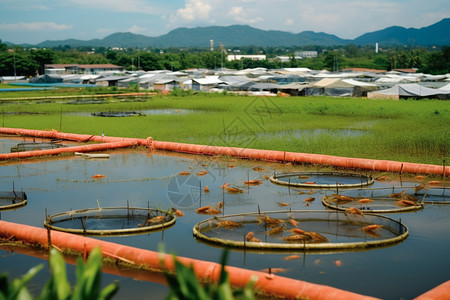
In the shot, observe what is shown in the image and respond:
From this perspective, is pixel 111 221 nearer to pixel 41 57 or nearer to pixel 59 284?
pixel 59 284

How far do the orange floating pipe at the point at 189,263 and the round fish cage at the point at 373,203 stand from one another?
12.4ft

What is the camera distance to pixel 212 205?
10602 millimetres

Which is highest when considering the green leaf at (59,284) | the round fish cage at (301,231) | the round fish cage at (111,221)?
the green leaf at (59,284)

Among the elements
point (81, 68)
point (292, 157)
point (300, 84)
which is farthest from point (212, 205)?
point (81, 68)

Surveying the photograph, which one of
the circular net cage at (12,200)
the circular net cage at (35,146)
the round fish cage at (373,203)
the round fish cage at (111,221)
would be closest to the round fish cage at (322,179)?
the round fish cage at (373,203)

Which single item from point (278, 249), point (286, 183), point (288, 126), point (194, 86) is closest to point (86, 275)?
point (278, 249)

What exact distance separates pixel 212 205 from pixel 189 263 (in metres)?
3.81

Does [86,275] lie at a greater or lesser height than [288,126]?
greater

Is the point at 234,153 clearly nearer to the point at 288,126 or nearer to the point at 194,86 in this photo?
the point at 288,126

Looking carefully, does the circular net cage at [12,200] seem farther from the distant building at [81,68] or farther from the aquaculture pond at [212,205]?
the distant building at [81,68]

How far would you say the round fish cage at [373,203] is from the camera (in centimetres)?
1020

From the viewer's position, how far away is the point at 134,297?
21.6 feet

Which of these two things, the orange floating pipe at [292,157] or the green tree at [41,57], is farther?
the green tree at [41,57]

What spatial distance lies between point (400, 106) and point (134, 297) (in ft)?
77.7
